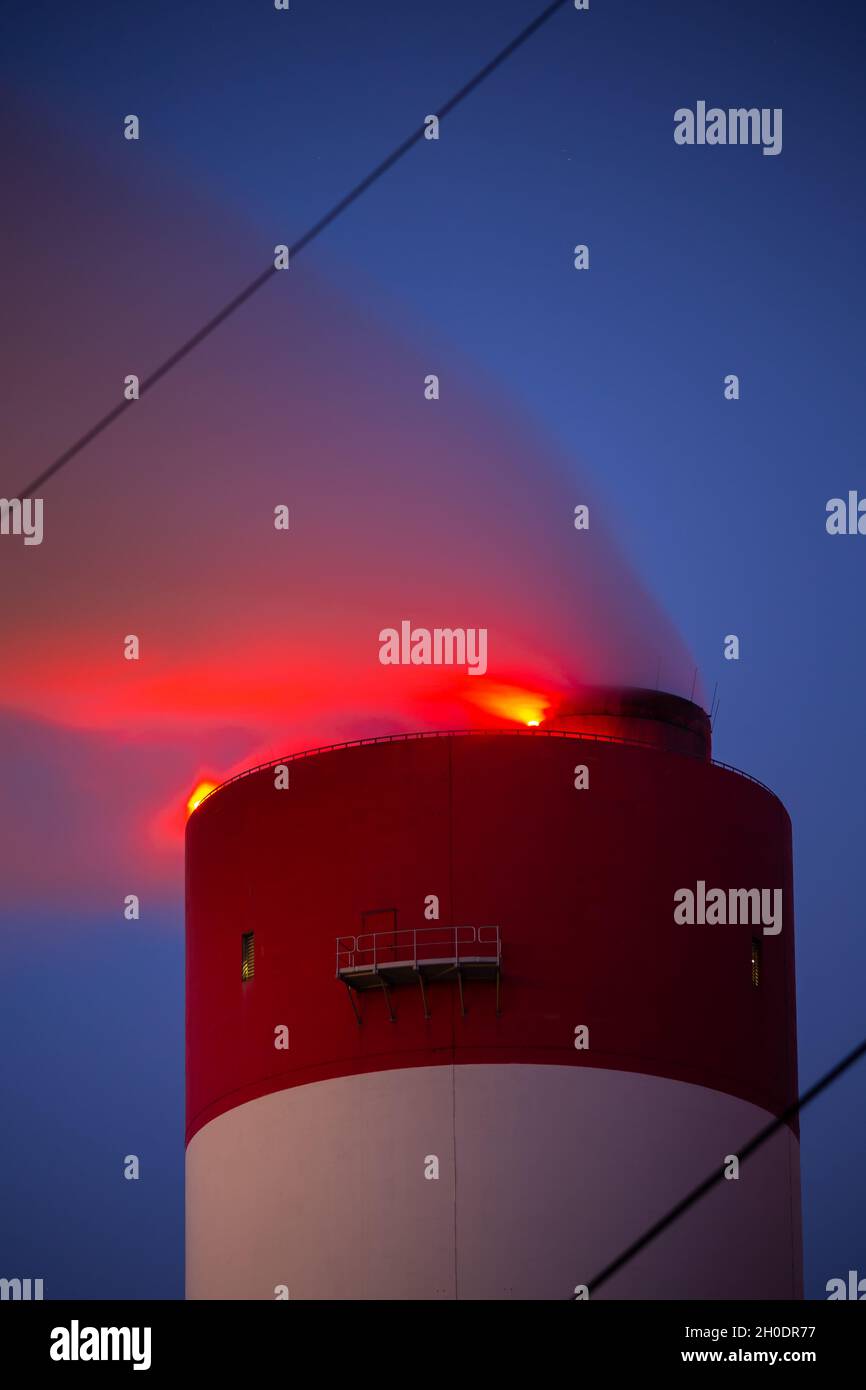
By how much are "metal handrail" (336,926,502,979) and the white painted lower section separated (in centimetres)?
194

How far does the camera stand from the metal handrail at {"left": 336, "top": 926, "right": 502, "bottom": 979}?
62688mm

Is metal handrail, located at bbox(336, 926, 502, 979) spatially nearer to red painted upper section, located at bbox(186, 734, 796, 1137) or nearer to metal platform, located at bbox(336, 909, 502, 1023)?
metal platform, located at bbox(336, 909, 502, 1023)

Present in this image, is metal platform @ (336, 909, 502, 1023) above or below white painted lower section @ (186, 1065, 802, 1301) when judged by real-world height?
above

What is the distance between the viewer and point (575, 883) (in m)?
63.4

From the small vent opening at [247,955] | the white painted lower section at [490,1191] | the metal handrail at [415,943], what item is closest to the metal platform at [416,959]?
the metal handrail at [415,943]

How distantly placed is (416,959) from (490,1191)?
3.98 meters

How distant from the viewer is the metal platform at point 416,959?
62.3 metres

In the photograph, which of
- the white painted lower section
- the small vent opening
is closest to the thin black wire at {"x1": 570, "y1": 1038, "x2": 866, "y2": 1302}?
the white painted lower section

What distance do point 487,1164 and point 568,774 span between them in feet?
22.3

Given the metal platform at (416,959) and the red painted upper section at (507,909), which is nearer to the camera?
the metal platform at (416,959)

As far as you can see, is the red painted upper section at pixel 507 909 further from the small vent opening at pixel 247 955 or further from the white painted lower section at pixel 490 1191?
the white painted lower section at pixel 490 1191

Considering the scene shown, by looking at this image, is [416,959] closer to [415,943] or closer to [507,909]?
[415,943]
